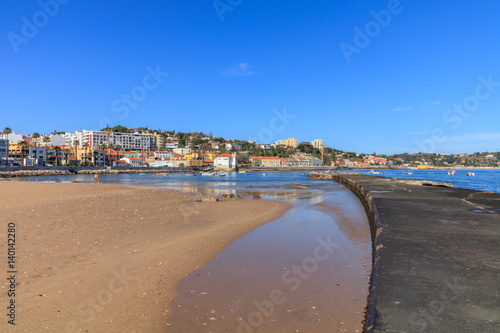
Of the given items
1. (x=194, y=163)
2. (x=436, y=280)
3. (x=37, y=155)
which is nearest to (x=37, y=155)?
(x=37, y=155)

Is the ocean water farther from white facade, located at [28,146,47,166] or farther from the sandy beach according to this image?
white facade, located at [28,146,47,166]

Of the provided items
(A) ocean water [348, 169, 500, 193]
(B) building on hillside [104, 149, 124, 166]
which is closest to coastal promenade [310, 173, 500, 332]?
(A) ocean water [348, 169, 500, 193]

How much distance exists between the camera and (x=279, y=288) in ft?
21.3

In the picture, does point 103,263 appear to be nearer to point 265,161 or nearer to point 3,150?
point 3,150

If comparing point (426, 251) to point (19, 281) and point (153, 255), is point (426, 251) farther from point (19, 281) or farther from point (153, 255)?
point (19, 281)

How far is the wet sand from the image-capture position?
195 inches

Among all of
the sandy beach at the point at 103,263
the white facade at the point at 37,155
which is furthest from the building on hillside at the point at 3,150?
the sandy beach at the point at 103,263

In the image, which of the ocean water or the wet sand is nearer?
the wet sand

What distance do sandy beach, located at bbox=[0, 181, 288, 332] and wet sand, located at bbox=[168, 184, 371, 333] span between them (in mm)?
446

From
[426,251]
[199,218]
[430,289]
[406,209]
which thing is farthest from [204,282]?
[406,209]

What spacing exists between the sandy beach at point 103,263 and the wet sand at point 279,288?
45 cm

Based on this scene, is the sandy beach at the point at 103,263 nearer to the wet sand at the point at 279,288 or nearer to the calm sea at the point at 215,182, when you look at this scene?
the wet sand at the point at 279,288

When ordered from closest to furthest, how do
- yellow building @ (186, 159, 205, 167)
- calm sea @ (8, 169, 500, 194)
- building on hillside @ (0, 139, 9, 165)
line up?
calm sea @ (8, 169, 500, 194) < building on hillside @ (0, 139, 9, 165) < yellow building @ (186, 159, 205, 167)

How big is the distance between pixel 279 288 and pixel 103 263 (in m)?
4.49
